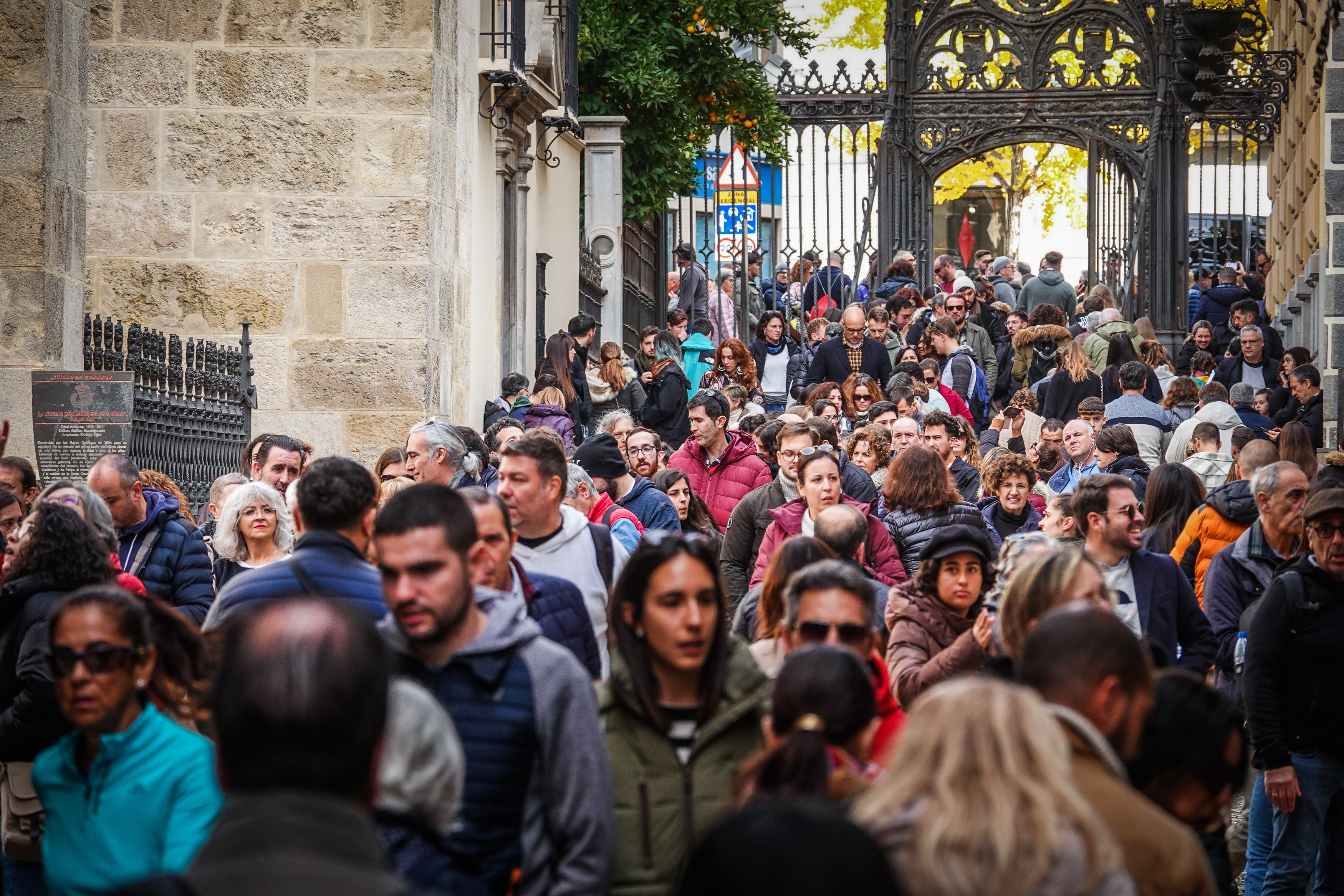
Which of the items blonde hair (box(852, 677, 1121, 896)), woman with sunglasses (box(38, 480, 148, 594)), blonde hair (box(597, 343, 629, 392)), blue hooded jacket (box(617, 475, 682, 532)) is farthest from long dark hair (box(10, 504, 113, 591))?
blonde hair (box(597, 343, 629, 392))

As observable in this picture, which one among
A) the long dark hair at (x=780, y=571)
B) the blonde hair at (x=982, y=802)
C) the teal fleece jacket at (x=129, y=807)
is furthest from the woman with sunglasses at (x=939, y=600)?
the blonde hair at (x=982, y=802)

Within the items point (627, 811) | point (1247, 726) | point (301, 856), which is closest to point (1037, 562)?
point (627, 811)

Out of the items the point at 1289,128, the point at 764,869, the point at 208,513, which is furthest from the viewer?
the point at 1289,128

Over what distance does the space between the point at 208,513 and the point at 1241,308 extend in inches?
513

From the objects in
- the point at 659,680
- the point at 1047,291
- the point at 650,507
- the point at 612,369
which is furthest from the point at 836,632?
the point at 1047,291

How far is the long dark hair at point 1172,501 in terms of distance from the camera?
912cm

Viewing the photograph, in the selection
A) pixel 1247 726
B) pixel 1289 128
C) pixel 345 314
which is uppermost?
pixel 1289 128

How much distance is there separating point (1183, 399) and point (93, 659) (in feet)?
39.0

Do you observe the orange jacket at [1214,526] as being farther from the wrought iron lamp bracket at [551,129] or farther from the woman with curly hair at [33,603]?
the wrought iron lamp bracket at [551,129]

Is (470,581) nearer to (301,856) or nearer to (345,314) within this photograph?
(301,856)

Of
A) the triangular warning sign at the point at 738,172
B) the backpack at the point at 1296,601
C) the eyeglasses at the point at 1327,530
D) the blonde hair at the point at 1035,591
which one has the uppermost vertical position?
the triangular warning sign at the point at 738,172

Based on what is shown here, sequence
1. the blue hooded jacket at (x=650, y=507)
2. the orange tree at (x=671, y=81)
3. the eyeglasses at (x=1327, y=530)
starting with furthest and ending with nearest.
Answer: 1. the orange tree at (x=671, y=81)
2. the blue hooded jacket at (x=650, y=507)
3. the eyeglasses at (x=1327, y=530)

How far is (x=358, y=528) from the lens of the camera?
5.10 metres

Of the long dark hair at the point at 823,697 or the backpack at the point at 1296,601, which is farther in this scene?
the backpack at the point at 1296,601
